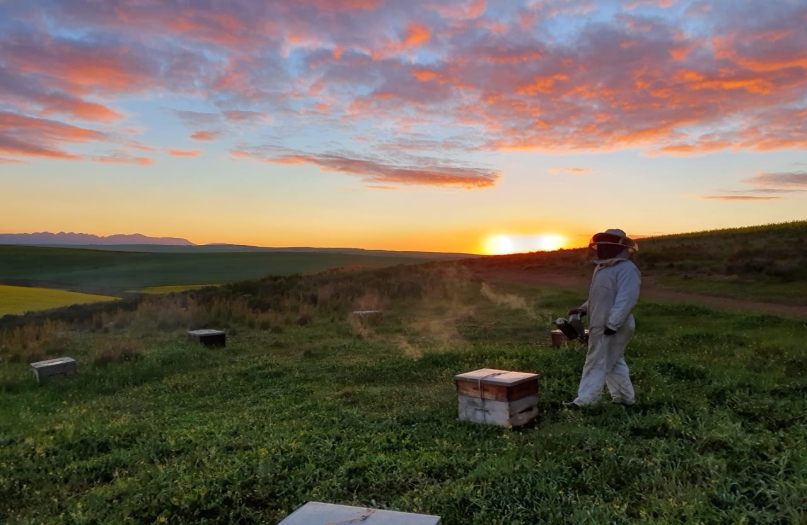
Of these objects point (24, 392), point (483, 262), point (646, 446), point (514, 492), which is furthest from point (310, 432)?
point (483, 262)

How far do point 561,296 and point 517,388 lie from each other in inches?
653

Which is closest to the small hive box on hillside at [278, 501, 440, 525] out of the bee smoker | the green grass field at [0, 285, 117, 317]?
the bee smoker

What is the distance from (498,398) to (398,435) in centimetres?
134

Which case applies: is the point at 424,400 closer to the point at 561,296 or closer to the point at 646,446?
the point at 646,446

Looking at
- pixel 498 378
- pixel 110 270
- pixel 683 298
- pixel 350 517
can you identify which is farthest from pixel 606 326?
pixel 110 270

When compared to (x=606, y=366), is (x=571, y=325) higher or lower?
higher

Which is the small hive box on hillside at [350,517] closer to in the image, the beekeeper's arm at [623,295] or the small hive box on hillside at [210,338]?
the beekeeper's arm at [623,295]

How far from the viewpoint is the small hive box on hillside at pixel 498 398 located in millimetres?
7016

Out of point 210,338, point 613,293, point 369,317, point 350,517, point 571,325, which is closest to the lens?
point 350,517

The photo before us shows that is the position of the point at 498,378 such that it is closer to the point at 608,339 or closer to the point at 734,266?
the point at 608,339

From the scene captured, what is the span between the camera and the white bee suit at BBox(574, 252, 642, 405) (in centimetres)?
760

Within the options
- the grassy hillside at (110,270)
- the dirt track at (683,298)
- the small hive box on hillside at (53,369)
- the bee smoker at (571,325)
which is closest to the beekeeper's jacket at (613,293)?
the bee smoker at (571,325)

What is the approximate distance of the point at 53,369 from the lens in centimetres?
1150

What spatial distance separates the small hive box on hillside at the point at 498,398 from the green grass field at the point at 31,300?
2377 centimetres
